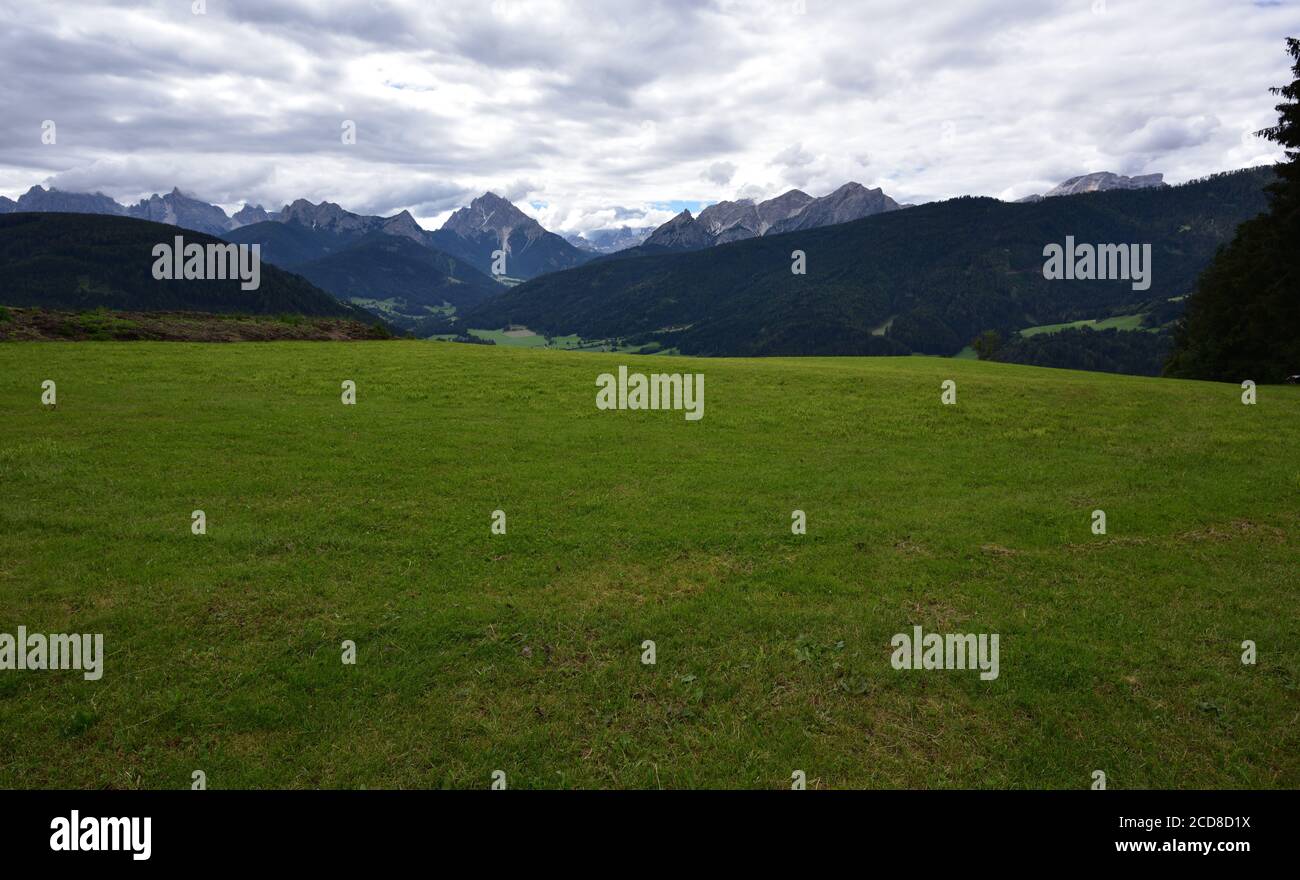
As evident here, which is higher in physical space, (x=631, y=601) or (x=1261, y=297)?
(x=1261, y=297)

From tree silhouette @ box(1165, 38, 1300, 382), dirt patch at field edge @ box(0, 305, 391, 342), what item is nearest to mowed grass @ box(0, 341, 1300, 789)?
dirt patch at field edge @ box(0, 305, 391, 342)

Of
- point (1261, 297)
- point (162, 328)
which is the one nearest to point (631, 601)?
point (162, 328)

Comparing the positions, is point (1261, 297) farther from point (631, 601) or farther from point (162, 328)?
point (162, 328)

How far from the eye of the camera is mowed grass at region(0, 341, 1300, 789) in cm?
835

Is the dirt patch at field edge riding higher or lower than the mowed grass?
higher

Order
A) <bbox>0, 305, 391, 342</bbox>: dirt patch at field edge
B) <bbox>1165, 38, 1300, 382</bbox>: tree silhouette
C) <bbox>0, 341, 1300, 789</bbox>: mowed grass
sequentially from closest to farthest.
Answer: <bbox>0, 341, 1300, 789</bbox>: mowed grass
<bbox>0, 305, 391, 342</bbox>: dirt patch at field edge
<bbox>1165, 38, 1300, 382</bbox>: tree silhouette

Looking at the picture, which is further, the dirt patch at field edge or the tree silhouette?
the tree silhouette

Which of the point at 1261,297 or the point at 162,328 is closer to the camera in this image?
Answer: the point at 162,328

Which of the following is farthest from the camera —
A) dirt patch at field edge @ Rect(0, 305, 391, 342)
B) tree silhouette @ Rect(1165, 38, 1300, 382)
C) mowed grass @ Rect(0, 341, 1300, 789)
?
tree silhouette @ Rect(1165, 38, 1300, 382)

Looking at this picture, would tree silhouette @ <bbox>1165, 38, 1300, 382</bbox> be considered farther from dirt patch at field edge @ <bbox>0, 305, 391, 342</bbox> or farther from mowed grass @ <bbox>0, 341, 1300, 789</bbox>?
dirt patch at field edge @ <bbox>0, 305, 391, 342</bbox>

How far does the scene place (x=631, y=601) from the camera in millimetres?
12133

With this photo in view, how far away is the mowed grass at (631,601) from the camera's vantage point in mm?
8352
